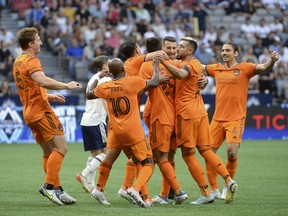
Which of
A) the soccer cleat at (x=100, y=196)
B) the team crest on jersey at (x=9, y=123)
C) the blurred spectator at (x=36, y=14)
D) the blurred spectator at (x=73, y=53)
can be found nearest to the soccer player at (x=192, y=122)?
the soccer cleat at (x=100, y=196)

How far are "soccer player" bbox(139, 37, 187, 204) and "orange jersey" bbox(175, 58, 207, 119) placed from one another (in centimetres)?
A: 11

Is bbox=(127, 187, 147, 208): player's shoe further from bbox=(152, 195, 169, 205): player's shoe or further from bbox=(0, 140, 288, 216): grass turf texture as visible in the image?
bbox=(152, 195, 169, 205): player's shoe

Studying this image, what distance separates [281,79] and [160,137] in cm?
1944

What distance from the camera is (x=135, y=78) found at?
1198cm

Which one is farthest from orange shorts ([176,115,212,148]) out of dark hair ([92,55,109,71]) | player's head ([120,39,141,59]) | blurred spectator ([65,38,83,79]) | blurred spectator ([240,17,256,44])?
blurred spectator ([240,17,256,44])

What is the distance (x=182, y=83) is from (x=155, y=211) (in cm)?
213

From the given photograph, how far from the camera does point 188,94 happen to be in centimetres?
1271

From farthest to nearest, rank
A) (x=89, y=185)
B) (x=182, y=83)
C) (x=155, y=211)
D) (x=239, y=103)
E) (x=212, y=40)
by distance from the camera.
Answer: (x=212, y=40) → (x=89, y=185) → (x=239, y=103) → (x=182, y=83) → (x=155, y=211)

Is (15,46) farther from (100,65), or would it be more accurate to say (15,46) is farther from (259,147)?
(100,65)

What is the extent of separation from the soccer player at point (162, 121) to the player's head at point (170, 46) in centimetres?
12

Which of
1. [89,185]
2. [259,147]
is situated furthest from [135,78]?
[259,147]

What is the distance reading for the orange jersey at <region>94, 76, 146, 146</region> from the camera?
39.3 feet

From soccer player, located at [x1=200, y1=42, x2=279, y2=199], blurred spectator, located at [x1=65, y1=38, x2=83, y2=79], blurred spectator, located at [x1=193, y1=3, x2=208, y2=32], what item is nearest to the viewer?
soccer player, located at [x1=200, y1=42, x2=279, y2=199]

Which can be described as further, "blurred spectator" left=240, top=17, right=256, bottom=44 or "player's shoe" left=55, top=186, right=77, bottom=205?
"blurred spectator" left=240, top=17, right=256, bottom=44
